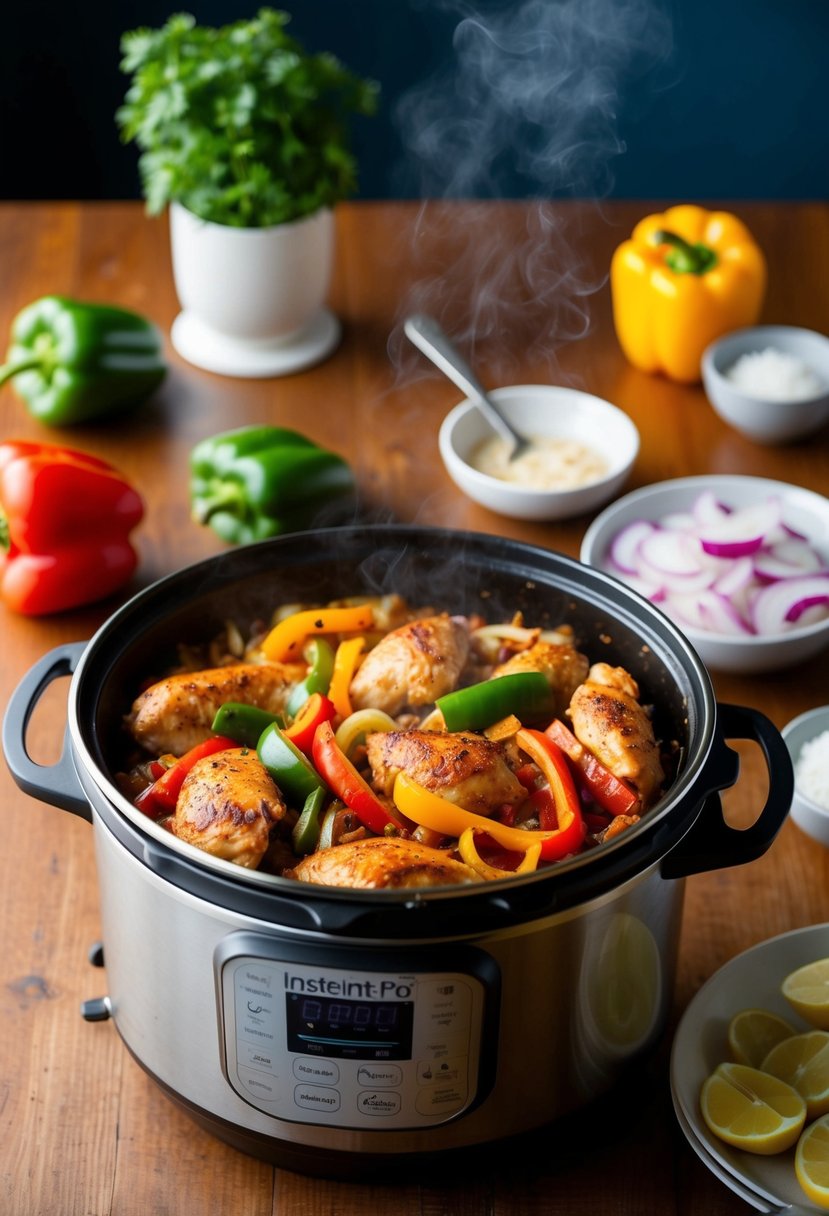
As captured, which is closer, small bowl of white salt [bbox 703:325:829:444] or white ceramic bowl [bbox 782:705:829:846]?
white ceramic bowl [bbox 782:705:829:846]

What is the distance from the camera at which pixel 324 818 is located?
63.2 inches

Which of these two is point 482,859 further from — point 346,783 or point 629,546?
point 629,546

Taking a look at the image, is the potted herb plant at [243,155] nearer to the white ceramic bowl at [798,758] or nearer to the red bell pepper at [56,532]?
the red bell pepper at [56,532]

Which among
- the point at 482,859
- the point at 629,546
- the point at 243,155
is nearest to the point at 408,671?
the point at 482,859

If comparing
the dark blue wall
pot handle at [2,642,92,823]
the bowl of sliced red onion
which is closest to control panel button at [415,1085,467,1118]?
pot handle at [2,642,92,823]

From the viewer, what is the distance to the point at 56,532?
249 cm

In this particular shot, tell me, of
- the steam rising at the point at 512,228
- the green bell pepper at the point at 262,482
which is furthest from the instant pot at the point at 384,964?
the steam rising at the point at 512,228

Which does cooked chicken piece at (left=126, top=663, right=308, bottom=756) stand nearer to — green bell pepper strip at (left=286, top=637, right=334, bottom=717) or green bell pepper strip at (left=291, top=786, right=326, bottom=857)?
green bell pepper strip at (left=286, top=637, right=334, bottom=717)

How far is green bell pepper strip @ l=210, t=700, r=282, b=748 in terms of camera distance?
1736 millimetres

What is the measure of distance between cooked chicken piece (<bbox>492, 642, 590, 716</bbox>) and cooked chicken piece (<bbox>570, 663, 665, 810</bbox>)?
0.17 feet

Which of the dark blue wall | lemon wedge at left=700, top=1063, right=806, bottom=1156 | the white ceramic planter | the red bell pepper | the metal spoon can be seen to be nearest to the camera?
lemon wedge at left=700, top=1063, right=806, bottom=1156

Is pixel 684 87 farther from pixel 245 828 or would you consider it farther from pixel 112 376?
pixel 245 828

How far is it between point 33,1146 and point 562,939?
2.43 ft

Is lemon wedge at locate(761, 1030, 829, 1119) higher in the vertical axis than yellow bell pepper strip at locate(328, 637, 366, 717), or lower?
lower
